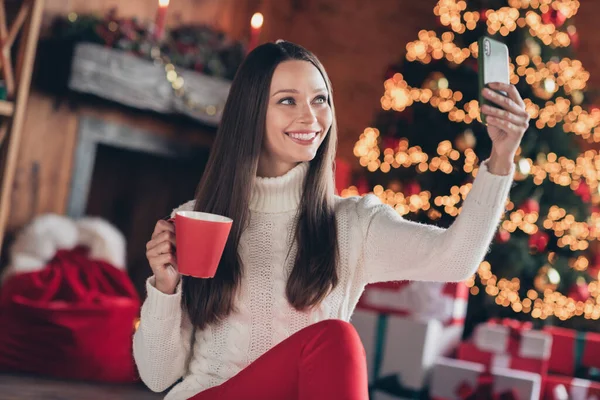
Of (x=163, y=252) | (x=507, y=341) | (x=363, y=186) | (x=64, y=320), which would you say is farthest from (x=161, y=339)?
(x=363, y=186)

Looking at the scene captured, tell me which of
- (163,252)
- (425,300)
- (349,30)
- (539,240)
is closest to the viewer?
(163,252)

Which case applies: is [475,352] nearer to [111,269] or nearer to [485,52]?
[111,269]

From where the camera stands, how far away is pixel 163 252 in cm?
139

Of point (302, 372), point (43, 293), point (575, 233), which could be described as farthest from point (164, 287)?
point (575, 233)

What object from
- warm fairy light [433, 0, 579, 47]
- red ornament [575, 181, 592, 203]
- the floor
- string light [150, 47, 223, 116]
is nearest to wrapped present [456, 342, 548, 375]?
red ornament [575, 181, 592, 203]

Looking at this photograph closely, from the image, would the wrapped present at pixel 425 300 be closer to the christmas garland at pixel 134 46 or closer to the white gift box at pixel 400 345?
the white gift box at pixel 400 345

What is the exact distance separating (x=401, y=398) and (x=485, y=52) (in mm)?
2039

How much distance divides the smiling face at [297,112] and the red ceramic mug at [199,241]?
1.11 ft

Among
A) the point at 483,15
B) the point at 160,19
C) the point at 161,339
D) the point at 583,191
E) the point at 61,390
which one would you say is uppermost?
the point at 483,15

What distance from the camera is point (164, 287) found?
1.46 meters

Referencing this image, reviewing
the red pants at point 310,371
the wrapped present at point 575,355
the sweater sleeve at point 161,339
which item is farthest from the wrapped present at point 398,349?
the red pants at point 310,371

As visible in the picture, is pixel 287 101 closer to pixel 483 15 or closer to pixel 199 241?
pixel 199 241

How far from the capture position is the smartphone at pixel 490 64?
125cm

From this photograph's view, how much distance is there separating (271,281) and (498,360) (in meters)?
1.89
